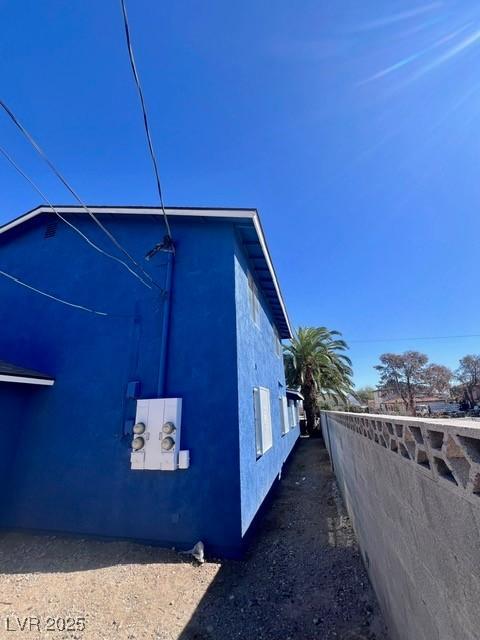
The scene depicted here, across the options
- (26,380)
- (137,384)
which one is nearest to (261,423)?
(137,384)

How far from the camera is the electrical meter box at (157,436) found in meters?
4.14

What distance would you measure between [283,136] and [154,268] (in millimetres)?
3988

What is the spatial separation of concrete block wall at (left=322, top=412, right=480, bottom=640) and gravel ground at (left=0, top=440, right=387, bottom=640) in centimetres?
81

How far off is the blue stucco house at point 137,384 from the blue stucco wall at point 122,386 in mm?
21

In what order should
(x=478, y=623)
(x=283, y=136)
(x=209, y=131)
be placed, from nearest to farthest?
(x=478, y=623) → (x=209, y=131) → (x=283, y=136)

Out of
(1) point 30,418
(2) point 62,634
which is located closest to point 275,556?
(2) point 62,634

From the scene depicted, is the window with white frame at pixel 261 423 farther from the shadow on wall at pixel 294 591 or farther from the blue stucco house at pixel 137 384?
the shadow on wall at pixel 294 591

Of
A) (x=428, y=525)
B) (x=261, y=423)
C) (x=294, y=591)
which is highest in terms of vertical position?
(x=261, y=423)

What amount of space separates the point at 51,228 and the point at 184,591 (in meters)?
7.39

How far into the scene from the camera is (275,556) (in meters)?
4.04

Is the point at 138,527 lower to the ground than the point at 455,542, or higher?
lower

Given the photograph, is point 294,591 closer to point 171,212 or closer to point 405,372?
point 171,212

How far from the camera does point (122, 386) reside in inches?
189

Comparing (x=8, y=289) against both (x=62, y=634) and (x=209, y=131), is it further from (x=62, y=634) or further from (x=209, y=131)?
(x=62, y=634)
